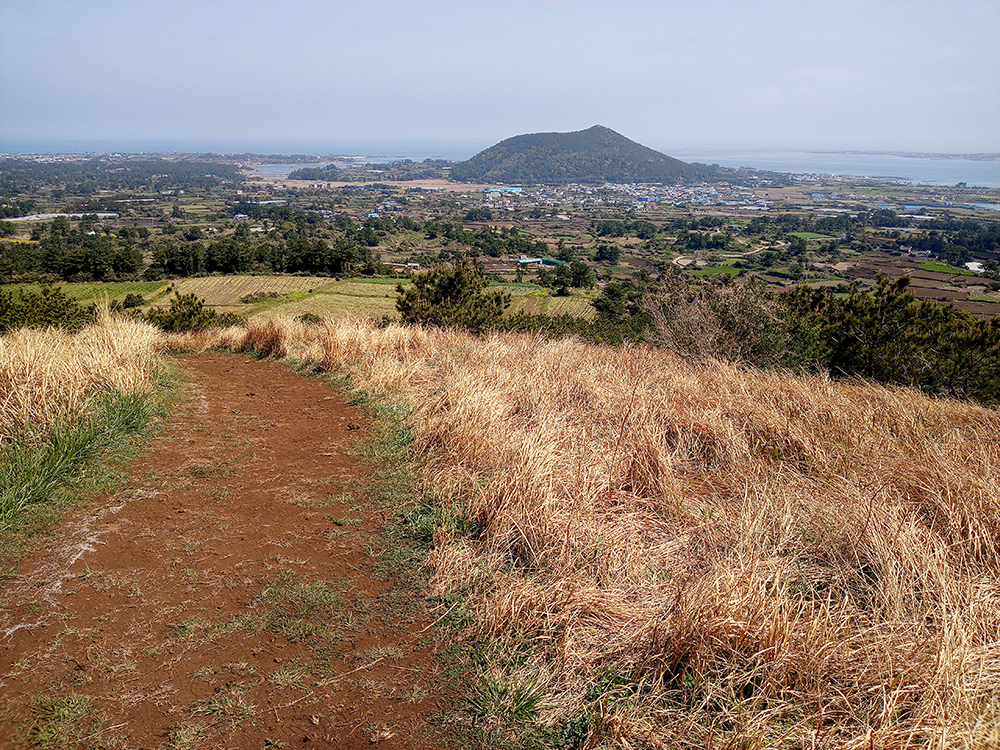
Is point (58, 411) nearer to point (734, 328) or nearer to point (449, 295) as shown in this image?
point (449, 295)

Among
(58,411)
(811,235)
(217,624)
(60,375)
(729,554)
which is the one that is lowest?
(217,624)

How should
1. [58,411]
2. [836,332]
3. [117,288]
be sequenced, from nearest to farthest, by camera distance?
[58,411]
[836,332]
[117,288]

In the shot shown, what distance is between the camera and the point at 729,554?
3.03m

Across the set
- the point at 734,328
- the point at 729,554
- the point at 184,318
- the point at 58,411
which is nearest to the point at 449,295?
the point at 184,318

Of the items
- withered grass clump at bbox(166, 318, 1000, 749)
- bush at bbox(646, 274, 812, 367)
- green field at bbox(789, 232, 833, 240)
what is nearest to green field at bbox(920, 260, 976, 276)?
green field at bbox(789, 232, 833, 240)

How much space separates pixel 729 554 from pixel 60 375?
573cm

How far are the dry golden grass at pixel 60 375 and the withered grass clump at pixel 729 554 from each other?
2998 mm

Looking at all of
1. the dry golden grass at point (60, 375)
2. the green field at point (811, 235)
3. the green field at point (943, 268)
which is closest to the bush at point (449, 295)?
the dry golden grass at point (60, 375)

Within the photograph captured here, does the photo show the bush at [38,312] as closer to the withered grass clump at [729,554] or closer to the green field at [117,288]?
the withered grass clump at [729,554]

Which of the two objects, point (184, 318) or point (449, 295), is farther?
point (449, 295)

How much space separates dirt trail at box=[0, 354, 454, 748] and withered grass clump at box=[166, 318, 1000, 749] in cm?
54

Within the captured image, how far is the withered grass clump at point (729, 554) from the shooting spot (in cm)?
219

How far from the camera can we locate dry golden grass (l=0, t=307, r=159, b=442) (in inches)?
179

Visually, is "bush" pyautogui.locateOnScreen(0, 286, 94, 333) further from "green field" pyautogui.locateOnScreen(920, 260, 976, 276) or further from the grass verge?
"green field" pyautogui.locateOnScreen(920, 260, 976, 276)
